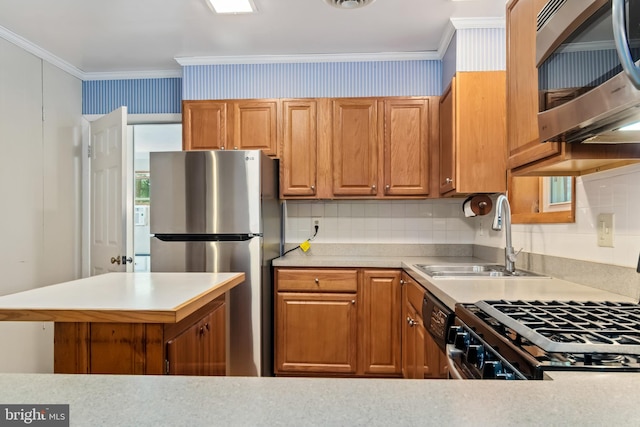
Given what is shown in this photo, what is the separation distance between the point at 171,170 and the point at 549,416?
2660mm

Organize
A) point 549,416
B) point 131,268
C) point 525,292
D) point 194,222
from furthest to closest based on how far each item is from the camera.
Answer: point 131,268
point 194,222
point 525,292
point 549,416

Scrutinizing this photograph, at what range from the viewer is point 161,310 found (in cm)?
123

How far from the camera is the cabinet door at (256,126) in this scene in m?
3.11

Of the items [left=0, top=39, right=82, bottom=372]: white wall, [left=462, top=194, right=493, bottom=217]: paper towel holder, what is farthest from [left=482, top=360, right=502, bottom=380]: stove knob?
[left=0, top=39, right=82, bottom=372]: white wall

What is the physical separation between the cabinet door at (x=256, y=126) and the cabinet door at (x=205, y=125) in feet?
0.31

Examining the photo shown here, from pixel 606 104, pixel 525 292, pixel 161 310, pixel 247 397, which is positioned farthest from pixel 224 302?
pixel 606 104

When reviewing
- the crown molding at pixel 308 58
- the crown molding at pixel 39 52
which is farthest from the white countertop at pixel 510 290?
the crown molding at pixel 39 52

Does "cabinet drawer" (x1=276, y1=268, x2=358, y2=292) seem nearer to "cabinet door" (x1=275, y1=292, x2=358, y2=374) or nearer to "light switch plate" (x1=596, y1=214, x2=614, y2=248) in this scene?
"cabinet door" (x1=275, y1=292, x2=358, y2=374)

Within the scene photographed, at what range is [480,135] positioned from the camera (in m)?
2.54

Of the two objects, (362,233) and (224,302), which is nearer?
(224,302)

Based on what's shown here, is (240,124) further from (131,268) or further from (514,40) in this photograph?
(514,40)

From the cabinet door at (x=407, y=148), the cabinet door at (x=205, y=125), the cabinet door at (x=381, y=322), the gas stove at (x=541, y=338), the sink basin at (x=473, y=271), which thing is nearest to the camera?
the gas stove at (x=541, y=338)

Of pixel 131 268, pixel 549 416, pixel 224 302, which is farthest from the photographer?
pixel 131 268

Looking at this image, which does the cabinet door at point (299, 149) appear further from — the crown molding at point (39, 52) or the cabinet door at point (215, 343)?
the crown molding at point (39, 52)
